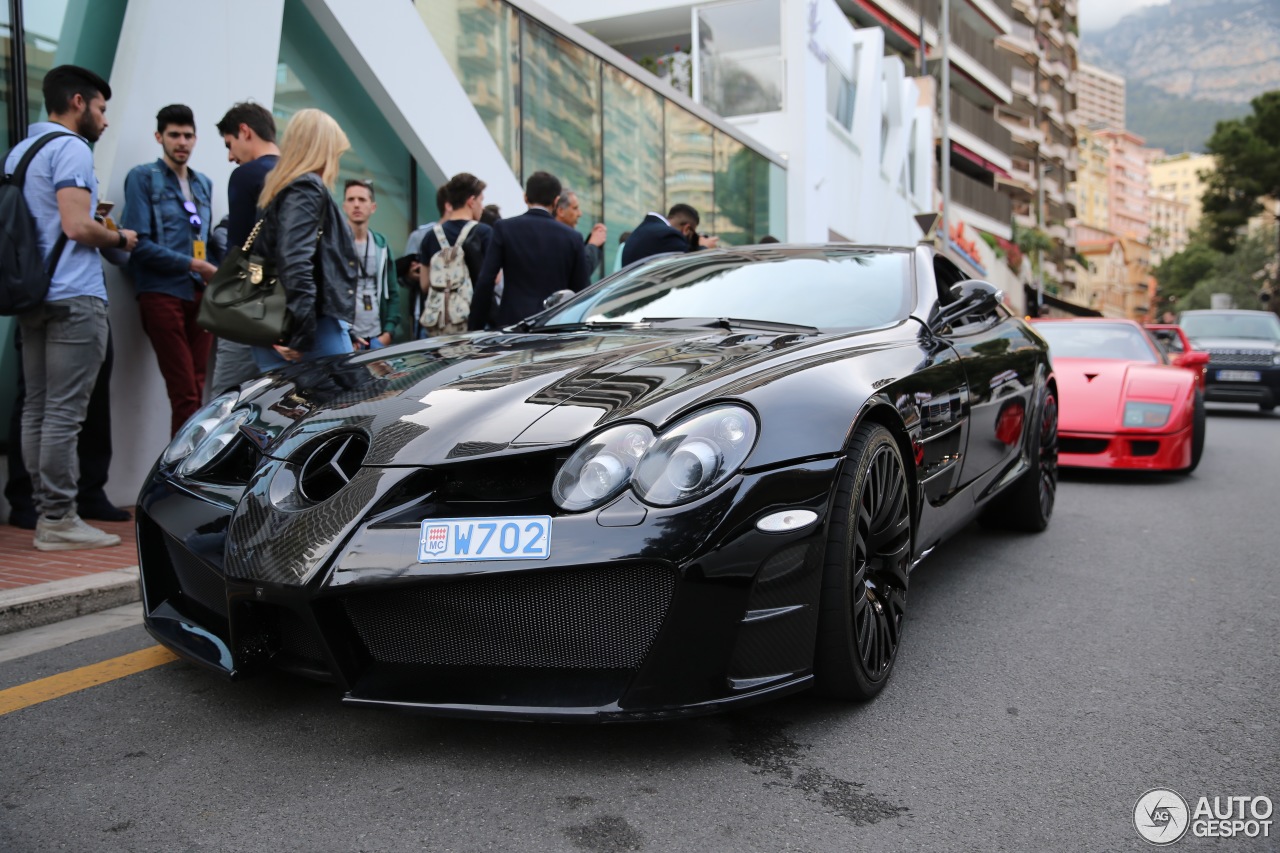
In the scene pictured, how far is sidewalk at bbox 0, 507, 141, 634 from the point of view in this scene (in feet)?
11.1

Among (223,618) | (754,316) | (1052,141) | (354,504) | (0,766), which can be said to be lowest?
(0,766)

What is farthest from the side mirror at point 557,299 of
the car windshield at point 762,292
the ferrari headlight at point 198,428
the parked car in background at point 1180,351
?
the parked car in background at point 1180,351

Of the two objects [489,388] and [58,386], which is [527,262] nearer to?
[58,386]

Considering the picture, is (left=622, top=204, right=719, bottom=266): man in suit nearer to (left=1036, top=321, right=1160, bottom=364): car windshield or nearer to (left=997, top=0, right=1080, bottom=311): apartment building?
(left=1036, top=321, right=1160, bottom=364): car windshield

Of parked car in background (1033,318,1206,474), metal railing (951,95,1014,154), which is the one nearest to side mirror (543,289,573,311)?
parked car in background (1033,318,1206,474)

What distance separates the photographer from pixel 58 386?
4254 millimetres

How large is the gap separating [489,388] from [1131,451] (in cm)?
Result: 578

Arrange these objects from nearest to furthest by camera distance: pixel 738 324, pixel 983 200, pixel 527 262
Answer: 1. pixel 738 324
2. pixel 527 262
3. pixel 983 200

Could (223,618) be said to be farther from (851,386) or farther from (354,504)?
(851,386)

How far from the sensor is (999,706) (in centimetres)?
258

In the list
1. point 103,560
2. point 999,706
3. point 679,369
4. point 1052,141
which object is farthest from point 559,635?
point 1052,141

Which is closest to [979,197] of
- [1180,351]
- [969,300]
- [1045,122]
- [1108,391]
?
[1045,122]

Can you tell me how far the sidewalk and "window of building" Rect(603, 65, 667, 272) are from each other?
907 cm

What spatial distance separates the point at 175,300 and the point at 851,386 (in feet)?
12.9
